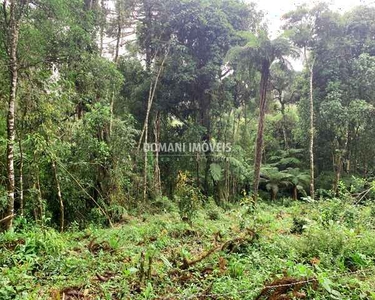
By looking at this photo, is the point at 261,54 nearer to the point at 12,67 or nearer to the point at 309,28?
the point at 309,28

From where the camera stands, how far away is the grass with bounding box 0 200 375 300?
2898 millimetres

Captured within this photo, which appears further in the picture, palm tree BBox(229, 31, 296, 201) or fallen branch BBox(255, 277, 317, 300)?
palm tree BBox(229, 31, 296, 201)

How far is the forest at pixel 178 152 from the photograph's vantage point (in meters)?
3.46

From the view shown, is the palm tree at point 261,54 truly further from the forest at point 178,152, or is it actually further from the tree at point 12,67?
the tree at point 12,67

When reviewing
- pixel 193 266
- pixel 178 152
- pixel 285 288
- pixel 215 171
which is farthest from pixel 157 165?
pixel 285 288

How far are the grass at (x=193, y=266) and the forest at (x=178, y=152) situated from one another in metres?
0.02

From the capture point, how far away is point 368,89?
34.9ft

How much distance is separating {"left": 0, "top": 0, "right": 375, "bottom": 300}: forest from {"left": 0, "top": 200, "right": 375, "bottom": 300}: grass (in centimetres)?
2

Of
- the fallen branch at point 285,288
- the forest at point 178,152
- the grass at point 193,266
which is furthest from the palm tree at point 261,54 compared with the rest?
the fallen branch at point 285,288

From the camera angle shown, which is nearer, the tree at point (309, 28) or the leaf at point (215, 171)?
the tree at point (309, 28)

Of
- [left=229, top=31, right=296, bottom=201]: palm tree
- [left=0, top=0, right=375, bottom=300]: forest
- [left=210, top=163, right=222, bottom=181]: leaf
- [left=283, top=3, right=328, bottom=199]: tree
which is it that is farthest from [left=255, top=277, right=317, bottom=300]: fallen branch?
[left=283, top=3, right=328, bottom=199]: tree

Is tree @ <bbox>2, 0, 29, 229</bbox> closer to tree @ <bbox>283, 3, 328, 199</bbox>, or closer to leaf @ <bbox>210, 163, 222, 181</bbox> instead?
leaf @ <bbox>210, 163, 222, 181</bbox>

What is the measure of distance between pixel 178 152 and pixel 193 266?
8.58 m

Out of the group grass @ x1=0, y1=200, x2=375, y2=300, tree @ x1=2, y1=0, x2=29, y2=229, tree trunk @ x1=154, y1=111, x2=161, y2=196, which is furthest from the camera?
tree trunk @ x1=154, y1=111, x2=161, y2=196
